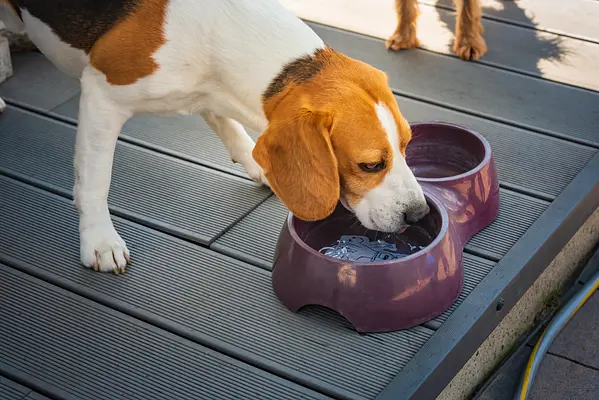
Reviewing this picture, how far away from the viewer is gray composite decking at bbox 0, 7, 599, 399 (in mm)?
1907

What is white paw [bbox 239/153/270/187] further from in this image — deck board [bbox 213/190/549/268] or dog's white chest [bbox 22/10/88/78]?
dog's white chest [bbox 22/10/88/78]

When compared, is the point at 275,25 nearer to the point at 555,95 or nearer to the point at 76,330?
the point at 76,330

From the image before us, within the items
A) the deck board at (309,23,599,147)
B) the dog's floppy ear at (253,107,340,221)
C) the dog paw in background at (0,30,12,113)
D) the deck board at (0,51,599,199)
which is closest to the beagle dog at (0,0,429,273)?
the dog's floppy ear at (253,107,340,221)

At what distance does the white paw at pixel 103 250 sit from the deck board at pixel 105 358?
0.37 feet

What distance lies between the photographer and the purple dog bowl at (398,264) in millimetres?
1915

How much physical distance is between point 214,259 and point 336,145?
0.57 meters

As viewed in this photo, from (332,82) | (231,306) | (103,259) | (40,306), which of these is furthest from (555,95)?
(40,306)

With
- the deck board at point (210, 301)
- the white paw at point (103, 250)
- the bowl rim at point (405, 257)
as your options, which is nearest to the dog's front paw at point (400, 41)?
the bowl rim at point (405, 257)

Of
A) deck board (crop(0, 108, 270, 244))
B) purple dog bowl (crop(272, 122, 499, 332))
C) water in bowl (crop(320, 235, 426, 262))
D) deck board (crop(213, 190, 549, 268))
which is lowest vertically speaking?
deck board (crop(0, 108, 270, 244))

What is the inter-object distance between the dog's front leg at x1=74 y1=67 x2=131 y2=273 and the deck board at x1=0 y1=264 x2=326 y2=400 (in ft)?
0.47

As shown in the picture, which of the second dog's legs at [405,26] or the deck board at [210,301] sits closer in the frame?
the deck board at [210,301]

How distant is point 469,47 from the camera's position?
3180 millimetres

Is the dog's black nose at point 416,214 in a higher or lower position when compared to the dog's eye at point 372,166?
lower

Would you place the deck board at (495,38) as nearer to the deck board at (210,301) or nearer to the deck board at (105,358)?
the deck board at (210,301)
